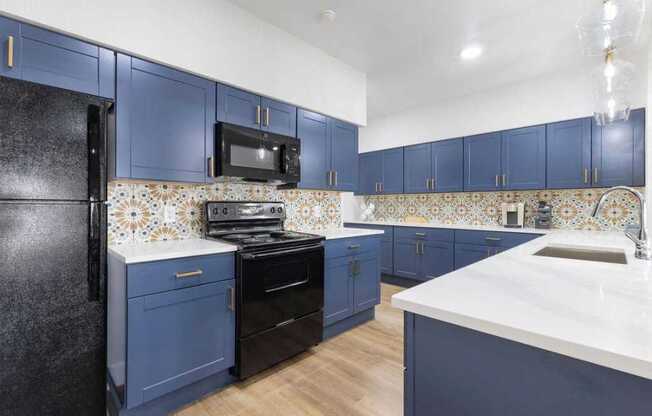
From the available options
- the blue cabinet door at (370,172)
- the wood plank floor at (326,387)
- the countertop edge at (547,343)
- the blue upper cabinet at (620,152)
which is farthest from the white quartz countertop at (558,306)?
the blue cabinet door at (370,172)

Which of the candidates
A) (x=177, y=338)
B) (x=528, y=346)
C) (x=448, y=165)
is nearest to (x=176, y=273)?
(x=177, y=338)

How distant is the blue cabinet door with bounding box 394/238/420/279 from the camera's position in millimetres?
4070

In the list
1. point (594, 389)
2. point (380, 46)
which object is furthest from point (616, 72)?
point (594, 389)

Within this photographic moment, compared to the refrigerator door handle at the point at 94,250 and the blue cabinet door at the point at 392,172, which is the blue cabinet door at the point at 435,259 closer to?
the blue cabinet door at the point at 392,172

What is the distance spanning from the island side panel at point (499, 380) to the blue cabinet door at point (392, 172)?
150 inches

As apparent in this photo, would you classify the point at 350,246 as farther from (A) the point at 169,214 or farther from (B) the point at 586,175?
(B) the point at 586,175

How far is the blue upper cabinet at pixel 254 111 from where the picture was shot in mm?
2148

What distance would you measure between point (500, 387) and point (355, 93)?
2.96 meters

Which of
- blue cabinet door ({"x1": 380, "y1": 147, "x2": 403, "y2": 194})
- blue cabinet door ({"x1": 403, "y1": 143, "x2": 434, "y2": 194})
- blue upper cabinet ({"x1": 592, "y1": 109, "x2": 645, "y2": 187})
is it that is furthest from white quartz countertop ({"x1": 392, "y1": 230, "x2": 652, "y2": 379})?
blue cabinet door ({"x1": 380, "y1": 147, "x2": 403, "y2": 194})

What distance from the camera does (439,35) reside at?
8.42 feet

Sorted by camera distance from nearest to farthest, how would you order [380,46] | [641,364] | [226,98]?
[641,364] < [226,98] < [380,46]

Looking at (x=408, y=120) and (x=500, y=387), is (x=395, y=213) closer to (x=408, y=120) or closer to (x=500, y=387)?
(x=408, y=120)

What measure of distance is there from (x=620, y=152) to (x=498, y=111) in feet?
4.29

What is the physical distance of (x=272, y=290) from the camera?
6.50ft
